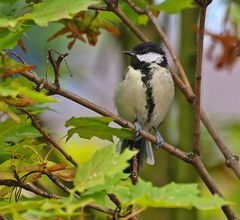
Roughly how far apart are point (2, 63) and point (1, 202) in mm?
309

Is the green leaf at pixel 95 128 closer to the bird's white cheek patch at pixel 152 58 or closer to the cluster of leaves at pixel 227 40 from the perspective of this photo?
the cluster of leaves at pixel 227 40

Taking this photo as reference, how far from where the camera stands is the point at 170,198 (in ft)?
3.58

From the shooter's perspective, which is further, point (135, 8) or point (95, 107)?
point (135, 8)

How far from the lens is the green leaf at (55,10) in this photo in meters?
1.36

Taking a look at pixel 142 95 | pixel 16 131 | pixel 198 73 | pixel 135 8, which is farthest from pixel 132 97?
pixel 16 131

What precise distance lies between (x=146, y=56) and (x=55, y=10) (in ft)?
4.66

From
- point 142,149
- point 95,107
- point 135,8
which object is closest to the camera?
point 95,107

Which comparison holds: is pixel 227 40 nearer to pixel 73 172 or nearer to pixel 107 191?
pixel 73 172

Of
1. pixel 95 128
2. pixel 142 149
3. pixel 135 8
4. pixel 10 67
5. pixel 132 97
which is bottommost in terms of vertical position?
pixel 142 149

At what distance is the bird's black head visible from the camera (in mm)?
2726

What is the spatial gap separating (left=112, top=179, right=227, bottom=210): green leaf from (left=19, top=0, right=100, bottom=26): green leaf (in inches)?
16.4

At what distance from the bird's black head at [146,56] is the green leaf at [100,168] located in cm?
151

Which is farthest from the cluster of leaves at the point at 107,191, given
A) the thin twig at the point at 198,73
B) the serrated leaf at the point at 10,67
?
the thin twig at the point at 198,73

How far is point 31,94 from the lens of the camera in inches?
46.1
